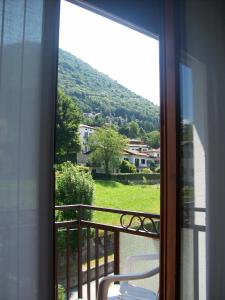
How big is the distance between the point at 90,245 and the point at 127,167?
3.92ft

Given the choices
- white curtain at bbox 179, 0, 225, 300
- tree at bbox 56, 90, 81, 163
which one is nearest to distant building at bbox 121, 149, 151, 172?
tree at bbox 56, 90, 81, 163

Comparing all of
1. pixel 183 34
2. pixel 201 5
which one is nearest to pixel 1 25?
pixel 183 34

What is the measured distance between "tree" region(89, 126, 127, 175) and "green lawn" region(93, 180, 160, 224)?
0.21 m

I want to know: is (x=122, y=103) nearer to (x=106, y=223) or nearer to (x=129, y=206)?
(x=129, y=206)

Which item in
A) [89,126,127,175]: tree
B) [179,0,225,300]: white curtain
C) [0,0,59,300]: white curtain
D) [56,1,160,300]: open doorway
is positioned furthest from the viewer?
[89,126,127,175]: tree

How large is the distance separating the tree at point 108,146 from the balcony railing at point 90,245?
2.99 ft

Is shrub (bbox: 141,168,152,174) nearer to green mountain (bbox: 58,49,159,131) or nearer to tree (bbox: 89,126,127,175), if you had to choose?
tree (bbox: 89,126,127,175)

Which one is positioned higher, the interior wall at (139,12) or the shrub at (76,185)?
the interior wall at (139,12)

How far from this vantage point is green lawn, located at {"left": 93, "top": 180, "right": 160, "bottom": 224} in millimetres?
3500

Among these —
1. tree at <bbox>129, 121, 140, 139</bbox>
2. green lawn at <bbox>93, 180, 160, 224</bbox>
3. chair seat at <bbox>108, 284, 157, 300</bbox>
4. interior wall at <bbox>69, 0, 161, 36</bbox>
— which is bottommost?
chair seat at <bbox>108, 284, 157, 300</bbox>

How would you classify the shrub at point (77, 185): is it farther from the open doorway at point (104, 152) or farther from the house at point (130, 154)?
the house at point (130, 154)

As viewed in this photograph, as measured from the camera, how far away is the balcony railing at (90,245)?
275cm

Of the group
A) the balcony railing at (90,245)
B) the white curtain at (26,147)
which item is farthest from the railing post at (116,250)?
the white curtain at (26,147)

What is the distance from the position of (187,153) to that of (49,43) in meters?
1.01
